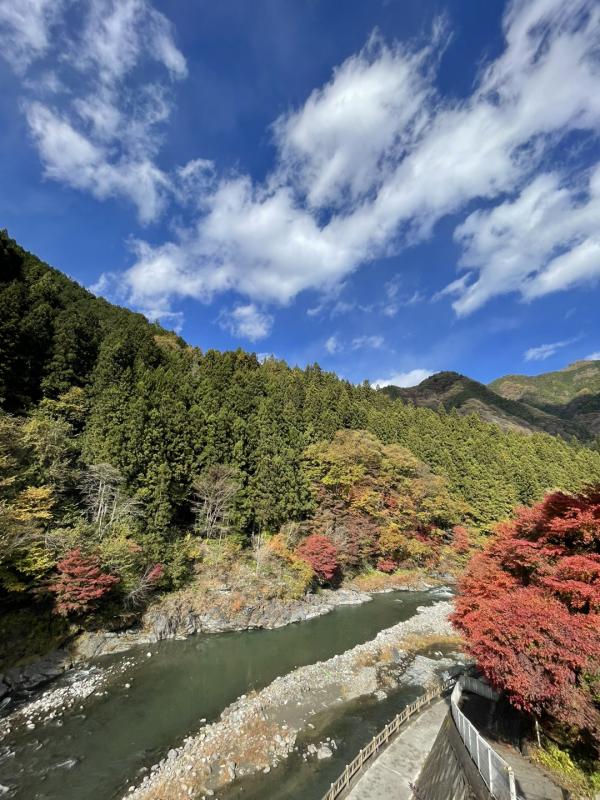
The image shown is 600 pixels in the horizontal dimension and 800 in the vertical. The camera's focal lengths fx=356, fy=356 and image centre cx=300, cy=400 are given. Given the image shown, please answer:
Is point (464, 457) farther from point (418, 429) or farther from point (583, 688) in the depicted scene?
point (583, 688)

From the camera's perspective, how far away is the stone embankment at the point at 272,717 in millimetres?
10711

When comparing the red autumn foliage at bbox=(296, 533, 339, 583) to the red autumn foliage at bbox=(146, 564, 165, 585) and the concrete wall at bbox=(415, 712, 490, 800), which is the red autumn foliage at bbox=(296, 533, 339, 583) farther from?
the concrete wall at bbox=(415, 712, 490, 800)

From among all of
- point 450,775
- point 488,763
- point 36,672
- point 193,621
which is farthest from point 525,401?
point 36,672

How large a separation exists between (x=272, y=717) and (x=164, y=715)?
433 cm

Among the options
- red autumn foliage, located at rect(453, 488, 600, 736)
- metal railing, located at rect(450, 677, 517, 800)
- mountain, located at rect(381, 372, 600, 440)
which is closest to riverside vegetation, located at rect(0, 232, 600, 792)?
red autumn foliage, located at rect(453, 488, 600, 736)

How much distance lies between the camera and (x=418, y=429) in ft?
Result: 171

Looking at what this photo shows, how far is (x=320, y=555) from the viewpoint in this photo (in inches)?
1124

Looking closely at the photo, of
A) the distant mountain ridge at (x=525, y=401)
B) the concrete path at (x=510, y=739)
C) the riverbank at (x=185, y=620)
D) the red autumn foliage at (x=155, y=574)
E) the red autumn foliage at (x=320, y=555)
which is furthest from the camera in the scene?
the distant mountain ridge at (x=525, y=401)

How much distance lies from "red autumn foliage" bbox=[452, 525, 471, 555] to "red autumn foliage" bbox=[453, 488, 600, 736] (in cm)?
2852

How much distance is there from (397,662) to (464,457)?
114ft

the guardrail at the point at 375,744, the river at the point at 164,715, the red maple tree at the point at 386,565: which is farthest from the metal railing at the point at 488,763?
the red maple tree at the point at 386,565

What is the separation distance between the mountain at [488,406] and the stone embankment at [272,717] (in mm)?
106386

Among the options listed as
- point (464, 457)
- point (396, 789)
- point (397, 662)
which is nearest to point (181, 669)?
point (397, 662)

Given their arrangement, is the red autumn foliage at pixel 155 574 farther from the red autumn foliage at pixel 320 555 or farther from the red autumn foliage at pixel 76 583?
the red autumn foliage at pixel 320 555
